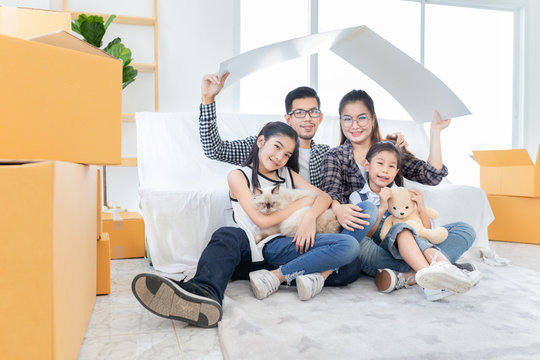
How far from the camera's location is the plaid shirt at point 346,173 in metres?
1.66

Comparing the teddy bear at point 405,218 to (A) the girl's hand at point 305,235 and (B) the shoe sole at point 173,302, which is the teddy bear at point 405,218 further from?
(B) the shoe sole at point 173,302

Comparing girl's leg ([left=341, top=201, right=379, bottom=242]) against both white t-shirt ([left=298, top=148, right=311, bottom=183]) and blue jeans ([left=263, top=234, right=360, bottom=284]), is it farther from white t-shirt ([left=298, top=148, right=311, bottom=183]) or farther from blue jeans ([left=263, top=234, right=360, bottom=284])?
white t-shirt ([left=298, top=148, right=311, bottom=183])

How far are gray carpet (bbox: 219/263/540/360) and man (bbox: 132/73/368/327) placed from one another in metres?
0.07

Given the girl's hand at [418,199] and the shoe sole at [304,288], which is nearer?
the shoe sole at [304,288]

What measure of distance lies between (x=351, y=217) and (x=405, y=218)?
0.78ft

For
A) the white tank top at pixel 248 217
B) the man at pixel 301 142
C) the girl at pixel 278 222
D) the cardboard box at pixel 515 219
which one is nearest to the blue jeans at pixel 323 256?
the girl at pixel 278 222

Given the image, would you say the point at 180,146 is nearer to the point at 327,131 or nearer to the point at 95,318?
the point at 327,131

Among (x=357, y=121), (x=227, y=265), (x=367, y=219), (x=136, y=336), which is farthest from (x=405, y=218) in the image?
(x=136, y=336)

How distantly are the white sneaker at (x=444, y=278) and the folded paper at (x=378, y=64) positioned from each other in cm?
71

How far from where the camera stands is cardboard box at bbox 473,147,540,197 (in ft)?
8.38

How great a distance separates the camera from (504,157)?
274 centimetres

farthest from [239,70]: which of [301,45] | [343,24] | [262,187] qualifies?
[343,24]

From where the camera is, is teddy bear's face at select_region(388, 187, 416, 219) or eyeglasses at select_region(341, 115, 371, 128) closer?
teddy bear's face at select_region(388, 187, 416, 219)

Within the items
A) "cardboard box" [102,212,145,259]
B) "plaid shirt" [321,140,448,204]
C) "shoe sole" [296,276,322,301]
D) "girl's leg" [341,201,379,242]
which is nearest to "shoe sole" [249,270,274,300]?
"shoe sole" [296,276,322,301]
